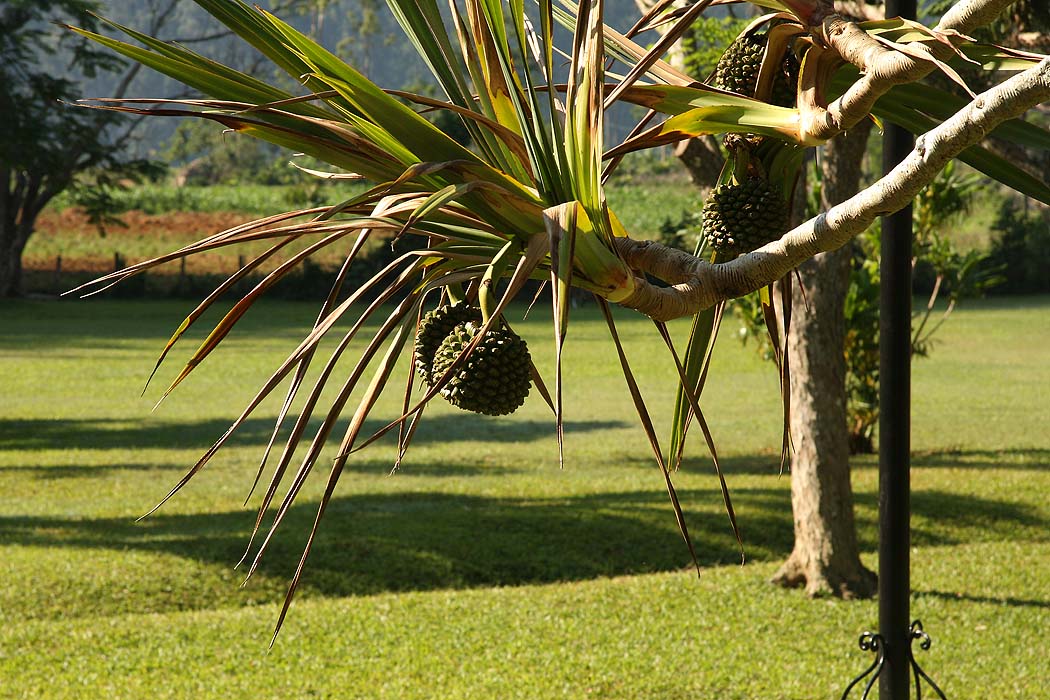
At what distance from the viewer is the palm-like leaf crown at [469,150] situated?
1051mm

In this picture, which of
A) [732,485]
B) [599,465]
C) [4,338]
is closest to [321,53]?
[732,485]

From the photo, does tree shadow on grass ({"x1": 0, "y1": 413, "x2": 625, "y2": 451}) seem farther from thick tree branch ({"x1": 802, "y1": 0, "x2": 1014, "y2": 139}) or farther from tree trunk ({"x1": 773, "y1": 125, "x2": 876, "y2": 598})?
thick tree branch ({"x1": 802, "y1": 0, "x2": 1014, "y2": 139})

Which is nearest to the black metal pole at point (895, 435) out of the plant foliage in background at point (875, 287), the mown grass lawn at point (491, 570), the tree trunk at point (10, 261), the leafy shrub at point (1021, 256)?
the mown grass lawn at point (491, 570)

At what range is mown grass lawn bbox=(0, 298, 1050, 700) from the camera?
4.73 meters

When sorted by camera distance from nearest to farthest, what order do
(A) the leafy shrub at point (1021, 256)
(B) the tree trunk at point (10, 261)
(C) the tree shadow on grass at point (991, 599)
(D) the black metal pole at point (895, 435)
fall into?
(D) the black metal pole at point (895, 435) → (C) the tree shadow on grass at point (991, 599) → (B) the tree trunk at point (10, 261) → (A) the leafy shrub at point (1021, 256)

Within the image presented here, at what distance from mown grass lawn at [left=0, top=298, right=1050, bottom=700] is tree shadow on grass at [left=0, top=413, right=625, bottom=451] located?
0.18 feet

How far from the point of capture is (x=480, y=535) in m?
7.02

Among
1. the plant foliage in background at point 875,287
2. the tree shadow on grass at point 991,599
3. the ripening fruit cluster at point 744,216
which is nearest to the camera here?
the ripening fruit cluster at point 744,216

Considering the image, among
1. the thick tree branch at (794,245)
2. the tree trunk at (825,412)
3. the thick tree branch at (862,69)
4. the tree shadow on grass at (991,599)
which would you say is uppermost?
the thick tree branch at (862,69)

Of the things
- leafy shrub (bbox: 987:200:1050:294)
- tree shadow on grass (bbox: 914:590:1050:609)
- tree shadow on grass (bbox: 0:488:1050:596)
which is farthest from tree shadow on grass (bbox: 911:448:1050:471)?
leafy shrub (bbox: 987:200:1050:294)

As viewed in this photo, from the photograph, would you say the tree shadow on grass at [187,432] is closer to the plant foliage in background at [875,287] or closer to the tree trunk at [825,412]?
the plant foliage in background at [875,287]

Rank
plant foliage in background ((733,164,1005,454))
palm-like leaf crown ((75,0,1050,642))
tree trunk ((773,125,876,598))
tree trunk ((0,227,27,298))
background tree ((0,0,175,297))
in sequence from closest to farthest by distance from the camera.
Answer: palm-like leaf crown ((75,0,1050,642))
tree trunk ((773,125,876,598))
plant foliage in background ((733,164,1005,454))
background tree ((0,0,175,297))
tree trunk ((0,227,27,298))

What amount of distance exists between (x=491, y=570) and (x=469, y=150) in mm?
5534

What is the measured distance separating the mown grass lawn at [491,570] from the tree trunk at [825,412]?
0.82 ft
